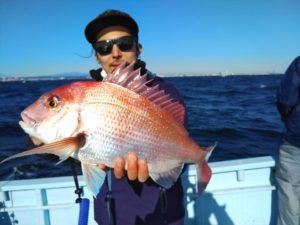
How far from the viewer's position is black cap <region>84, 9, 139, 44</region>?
2.63m

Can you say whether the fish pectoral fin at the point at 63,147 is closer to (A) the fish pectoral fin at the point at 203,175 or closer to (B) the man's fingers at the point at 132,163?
(B) the man's fingers at the point at 132,163

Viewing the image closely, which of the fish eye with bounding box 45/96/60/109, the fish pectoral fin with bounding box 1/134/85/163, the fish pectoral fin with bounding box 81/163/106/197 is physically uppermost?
the fish eye with bounding box 45/96/60/109

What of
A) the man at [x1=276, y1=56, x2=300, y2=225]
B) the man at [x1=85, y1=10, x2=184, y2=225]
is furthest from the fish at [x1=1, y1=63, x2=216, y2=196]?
the man at [x1=276, y1=56, x2=300, y2=225]

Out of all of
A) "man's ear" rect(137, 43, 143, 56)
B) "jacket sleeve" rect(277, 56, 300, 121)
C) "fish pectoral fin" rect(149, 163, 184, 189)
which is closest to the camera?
"fish pectoral fin" rect(149, 163, 184, 189)

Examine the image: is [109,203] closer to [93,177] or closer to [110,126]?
[93,177]

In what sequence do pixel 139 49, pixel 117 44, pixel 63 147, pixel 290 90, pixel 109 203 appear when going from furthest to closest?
1. pixel 290 90
2. pixel 139 49
3. pixel 117 44
4. pixel 109 203
5. pixel 63 147

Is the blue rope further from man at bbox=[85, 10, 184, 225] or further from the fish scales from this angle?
the fish scales

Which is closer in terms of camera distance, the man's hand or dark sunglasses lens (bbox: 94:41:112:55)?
the man's hand

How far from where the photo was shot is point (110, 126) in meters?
A: 1.76

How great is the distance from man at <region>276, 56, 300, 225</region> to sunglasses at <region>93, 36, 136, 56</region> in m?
2.20

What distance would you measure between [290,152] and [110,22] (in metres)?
2.84

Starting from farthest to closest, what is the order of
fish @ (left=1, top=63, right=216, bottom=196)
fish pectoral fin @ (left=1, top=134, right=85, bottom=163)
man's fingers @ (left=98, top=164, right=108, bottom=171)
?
man's fingers @ (left=98, top=164, right=108, bottom=171) → fish @ (left=1, top=63, right=216, bottom=196) → fish pectoral fin @ (left=1, top=134, right=85, bottom=163)

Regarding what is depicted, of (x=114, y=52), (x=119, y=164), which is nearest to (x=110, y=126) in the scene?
(x=119, y=164)

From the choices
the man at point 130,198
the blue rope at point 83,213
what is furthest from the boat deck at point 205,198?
the man at point 130,198
